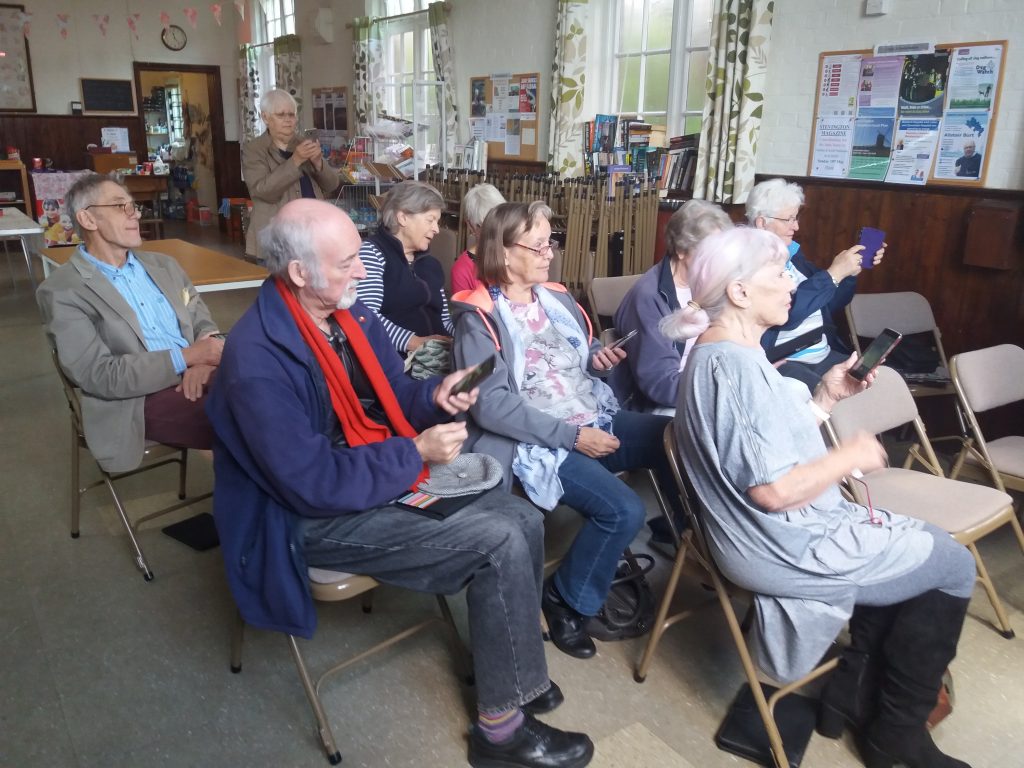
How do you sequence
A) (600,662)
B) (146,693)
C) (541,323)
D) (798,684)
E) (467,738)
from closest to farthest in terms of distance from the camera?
(798,684) < (467,738) < (146,693) < (600,662) < (541,323)

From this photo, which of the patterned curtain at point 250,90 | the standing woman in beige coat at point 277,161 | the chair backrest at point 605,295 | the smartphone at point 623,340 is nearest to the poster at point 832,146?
the chair backrest at point 605,295

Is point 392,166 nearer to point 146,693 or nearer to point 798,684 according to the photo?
point 146,693

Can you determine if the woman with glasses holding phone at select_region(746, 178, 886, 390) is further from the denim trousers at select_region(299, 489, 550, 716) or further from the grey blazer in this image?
the grey blazer

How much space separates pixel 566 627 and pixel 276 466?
1059 mm

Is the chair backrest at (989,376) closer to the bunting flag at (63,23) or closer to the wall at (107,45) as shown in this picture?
the wall at (107,45)

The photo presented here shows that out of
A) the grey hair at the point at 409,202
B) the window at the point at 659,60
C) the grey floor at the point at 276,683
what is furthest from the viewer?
the window at the point at 659,60

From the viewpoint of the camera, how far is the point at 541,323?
2.42 m

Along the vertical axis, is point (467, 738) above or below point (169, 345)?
below

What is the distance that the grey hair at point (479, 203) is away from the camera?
349 cm

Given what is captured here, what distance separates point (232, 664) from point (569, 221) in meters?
3.35

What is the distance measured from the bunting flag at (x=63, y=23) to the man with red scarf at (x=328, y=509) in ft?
37.0

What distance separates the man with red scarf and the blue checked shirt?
95 centimetres

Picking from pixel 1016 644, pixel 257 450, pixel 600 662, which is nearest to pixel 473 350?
pixel 257 450

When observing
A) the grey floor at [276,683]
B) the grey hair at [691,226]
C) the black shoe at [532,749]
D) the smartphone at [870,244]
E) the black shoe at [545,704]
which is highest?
the grey hair at [691,226]
